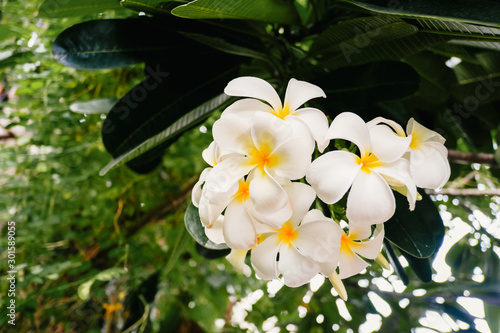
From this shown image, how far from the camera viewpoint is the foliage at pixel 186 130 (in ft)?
1.65

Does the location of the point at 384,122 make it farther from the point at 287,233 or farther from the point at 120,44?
the point at 120,44

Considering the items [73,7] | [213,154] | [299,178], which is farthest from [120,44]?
[299,178]

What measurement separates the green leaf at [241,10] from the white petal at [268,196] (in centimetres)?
22

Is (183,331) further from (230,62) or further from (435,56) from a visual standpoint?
(435,56)

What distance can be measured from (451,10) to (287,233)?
0.96 ft

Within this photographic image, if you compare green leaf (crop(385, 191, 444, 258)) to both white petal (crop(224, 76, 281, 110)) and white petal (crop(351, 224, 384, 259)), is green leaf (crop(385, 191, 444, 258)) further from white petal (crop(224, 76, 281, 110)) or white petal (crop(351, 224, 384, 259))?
white petal (crop(224, 76, 281, 110))

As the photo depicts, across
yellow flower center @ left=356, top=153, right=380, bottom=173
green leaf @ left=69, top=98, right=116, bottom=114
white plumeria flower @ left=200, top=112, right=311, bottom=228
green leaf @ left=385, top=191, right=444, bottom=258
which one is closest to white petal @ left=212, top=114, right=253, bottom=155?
white plumeria flower @ left=200, top=112, right=311, bottom=228

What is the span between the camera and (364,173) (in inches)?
12.3

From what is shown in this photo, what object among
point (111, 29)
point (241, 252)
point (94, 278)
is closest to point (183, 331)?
point (94, 278)

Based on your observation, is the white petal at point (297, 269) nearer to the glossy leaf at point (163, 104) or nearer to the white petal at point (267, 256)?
the white petal at point (267, 256)

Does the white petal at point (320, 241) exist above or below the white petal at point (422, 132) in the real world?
below

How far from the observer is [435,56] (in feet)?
2.15

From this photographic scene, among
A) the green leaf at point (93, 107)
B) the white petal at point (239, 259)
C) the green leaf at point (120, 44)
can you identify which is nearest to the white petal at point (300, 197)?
the white petal at point (239, 259)

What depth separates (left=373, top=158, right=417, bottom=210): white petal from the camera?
1.01 feet
